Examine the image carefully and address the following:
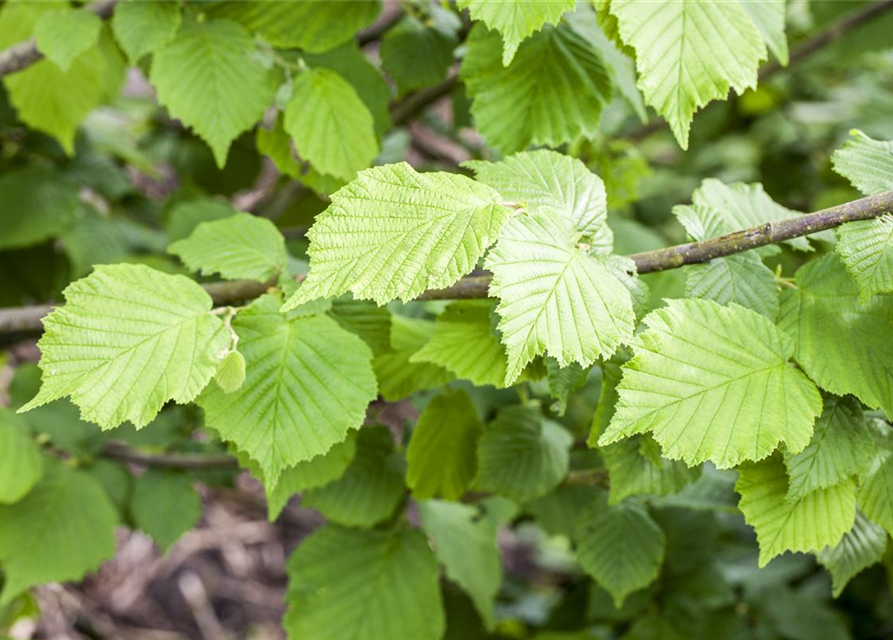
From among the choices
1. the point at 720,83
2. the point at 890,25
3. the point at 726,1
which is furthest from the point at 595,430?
the point at 890,25

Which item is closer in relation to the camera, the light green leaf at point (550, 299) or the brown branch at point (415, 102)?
the light green leaf at point (550, 299)

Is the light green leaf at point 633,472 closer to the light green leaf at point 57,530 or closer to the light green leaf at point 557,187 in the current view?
the light green leaf at point 557,187

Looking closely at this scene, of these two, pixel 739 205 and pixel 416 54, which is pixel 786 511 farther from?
pixel 416 54

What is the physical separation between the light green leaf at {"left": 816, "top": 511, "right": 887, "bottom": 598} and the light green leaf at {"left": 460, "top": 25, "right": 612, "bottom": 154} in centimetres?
69

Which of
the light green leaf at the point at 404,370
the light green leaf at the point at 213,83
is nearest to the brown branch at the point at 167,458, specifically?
the light green leaf at the point at 404,370

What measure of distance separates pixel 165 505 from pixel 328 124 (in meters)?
0.84

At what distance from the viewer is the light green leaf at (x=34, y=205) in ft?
6.26

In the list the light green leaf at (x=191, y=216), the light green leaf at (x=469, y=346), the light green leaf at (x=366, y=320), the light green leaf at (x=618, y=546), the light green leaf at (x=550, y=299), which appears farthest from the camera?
the light green leaf at (x=191, y=216)

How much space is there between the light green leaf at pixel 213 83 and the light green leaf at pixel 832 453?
928mm

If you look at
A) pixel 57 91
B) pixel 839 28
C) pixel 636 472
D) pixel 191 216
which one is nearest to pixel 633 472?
pixel 636 472

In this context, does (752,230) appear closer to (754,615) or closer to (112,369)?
(112,369)

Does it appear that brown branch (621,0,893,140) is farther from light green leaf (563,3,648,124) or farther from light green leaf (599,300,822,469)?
light green leaf (599,300,822,469)

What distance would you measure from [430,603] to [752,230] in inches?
33.9

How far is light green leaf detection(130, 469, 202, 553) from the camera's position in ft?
5.19
